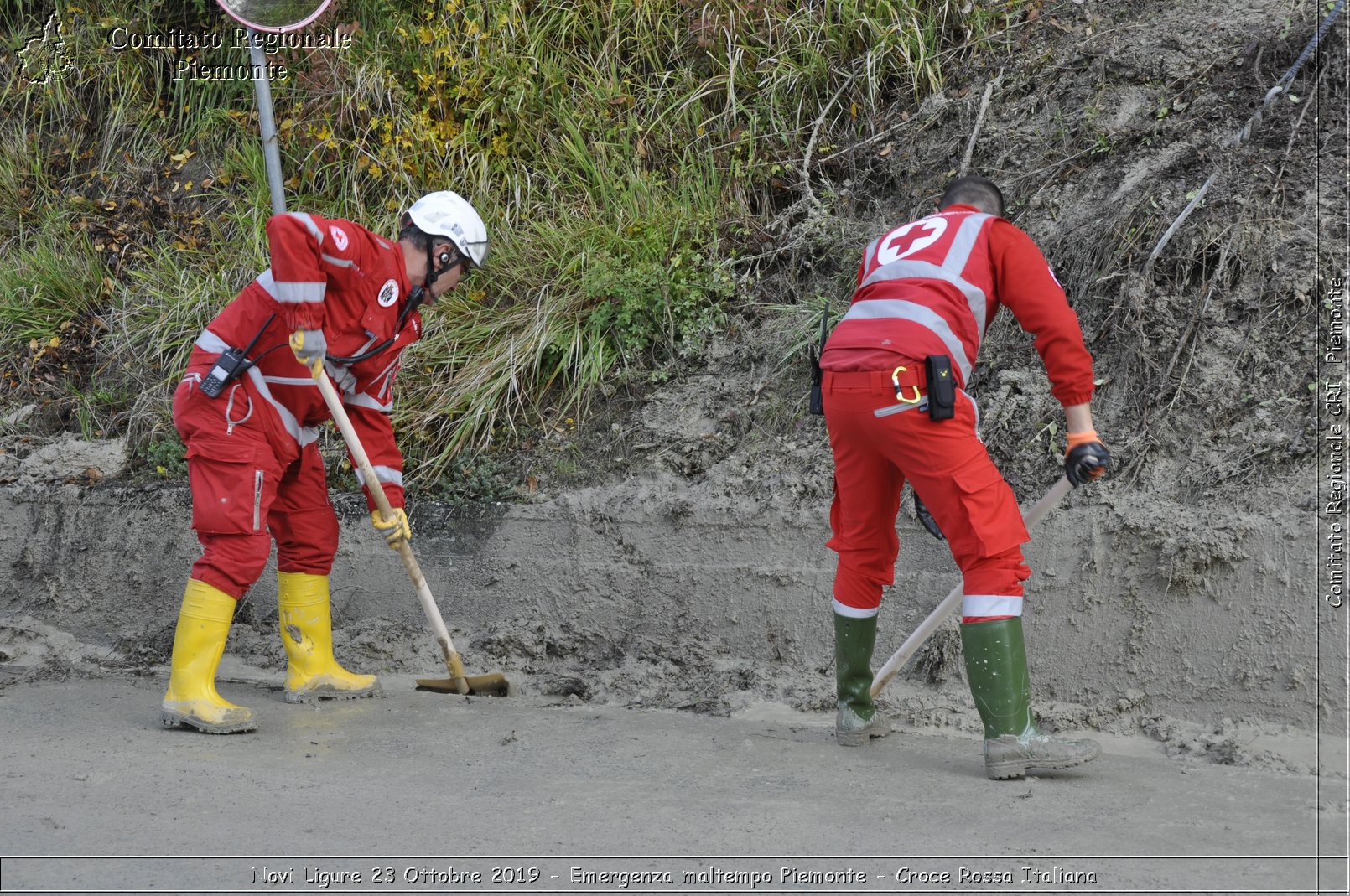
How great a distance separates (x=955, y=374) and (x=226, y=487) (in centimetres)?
268

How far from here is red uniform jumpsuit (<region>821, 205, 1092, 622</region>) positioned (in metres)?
3.53

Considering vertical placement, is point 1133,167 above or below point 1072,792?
above

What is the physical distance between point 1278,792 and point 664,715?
211cm

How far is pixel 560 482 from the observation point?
5.41 meters

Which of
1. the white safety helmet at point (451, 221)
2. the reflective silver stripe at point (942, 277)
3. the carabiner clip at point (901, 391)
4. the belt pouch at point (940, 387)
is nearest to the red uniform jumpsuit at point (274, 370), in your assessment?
the white safety helmet at point (451, 221)

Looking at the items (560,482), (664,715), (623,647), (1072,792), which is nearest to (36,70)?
(560,482)

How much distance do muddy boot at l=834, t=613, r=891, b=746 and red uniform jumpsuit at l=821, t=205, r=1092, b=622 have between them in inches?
7.4

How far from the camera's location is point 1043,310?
11.6ft

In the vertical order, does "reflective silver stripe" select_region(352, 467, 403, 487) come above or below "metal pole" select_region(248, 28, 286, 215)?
below

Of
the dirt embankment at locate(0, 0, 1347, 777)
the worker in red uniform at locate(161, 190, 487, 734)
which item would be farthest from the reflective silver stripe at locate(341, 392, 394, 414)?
the dirt embankment at locate(0, 0, 1347, 777)

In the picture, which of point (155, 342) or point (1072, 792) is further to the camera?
point (155, 342)

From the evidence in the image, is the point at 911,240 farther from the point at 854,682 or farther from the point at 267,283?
the point at 267,283

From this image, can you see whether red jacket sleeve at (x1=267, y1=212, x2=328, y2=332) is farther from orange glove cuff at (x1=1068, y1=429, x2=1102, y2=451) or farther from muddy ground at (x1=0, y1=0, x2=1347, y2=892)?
orange glove cuff at (x1=1068, y1=429, x2=1102, y2=451)

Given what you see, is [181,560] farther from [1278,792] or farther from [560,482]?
[1278,792]
